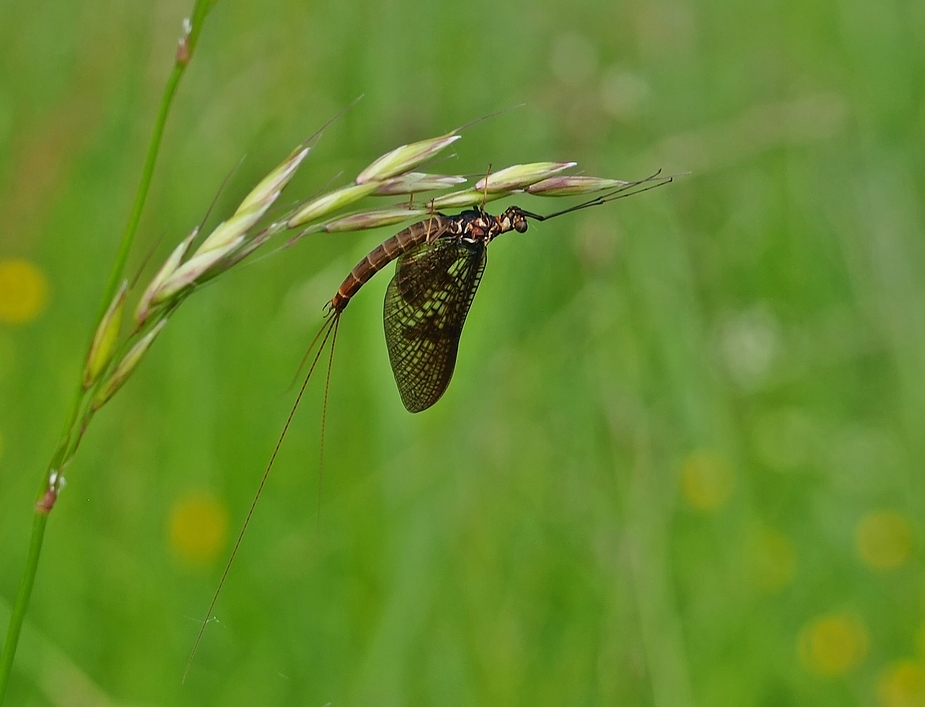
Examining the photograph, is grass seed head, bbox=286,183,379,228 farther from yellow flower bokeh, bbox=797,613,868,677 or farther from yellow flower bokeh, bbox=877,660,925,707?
yellow flower bokeh, bbox=877,660,925,707

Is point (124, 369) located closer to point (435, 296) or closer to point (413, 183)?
point (413, 183)

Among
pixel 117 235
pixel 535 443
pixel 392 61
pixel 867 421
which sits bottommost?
pixel 867 421

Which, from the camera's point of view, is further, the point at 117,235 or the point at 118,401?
the point at 117,235

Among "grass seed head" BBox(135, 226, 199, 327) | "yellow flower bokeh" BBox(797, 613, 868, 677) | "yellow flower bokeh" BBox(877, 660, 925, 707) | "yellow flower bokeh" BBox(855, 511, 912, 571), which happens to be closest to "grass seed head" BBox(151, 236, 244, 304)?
"grass seed head" BBox(135, 226, 199, 327)

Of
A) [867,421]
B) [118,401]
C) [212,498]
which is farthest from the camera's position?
[867,421]

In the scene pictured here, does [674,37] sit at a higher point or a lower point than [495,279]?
higher

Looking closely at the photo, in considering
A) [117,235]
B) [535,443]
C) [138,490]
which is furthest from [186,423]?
[535,443]

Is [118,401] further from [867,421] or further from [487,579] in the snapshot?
[867,421]
